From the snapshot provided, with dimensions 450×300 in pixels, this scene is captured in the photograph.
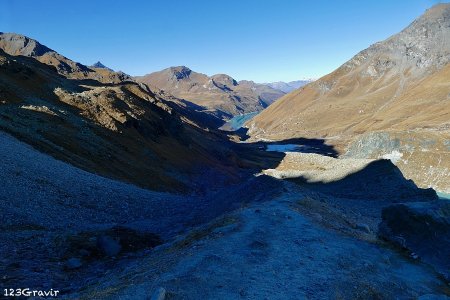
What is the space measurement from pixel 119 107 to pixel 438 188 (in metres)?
53.3

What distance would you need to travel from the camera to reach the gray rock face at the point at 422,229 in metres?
22.3

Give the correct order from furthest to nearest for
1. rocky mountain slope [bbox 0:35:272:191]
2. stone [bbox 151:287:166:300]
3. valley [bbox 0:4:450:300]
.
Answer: rocky mountain slope [bbox 0:35:272:191], valley [bbox 0:4:450:300], stone [bbox 151:287:166:300]

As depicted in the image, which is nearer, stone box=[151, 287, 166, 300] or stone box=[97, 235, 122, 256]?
stone box=[151, 287, 166, 300]

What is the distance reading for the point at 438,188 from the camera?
62.9 meters

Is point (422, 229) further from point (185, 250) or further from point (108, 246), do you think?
point (108, 246)

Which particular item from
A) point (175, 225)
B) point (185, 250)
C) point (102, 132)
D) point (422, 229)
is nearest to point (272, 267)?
point (185, 250)

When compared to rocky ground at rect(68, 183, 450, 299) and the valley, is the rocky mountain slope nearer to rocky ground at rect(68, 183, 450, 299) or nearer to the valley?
the valley

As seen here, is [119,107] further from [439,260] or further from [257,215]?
[439,260]

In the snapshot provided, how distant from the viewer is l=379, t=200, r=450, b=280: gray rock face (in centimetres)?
2228

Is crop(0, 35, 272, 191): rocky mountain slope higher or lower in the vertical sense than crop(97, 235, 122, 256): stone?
higher

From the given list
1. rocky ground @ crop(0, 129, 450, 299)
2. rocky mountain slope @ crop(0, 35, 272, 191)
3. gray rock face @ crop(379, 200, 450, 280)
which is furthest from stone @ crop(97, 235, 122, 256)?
rocky mountain slope @ crop(0, 35, 272, 191)

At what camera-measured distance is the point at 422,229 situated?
23844mm

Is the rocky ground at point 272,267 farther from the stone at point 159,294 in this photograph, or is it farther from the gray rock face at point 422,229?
the gray rock face at point 422,229

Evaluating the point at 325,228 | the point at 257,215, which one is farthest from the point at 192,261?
the point at 325,228
